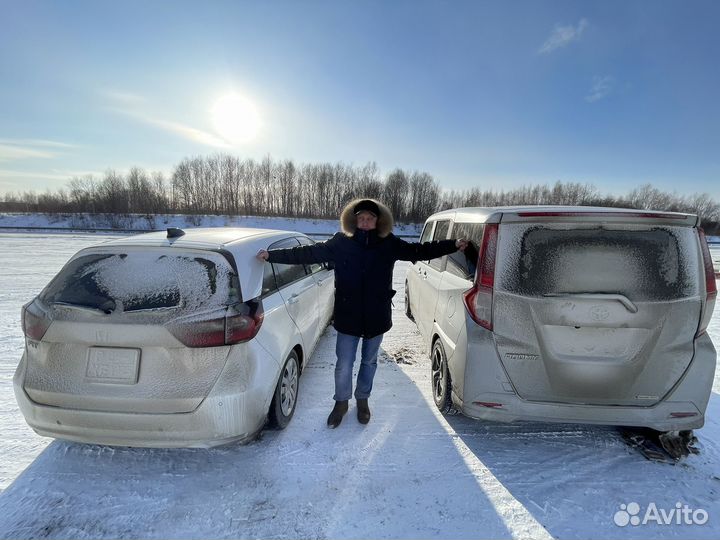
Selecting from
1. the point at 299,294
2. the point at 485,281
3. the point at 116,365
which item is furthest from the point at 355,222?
the point at 116,365

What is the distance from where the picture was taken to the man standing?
268 centimetres

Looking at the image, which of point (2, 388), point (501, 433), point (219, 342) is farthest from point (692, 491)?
point (2, 388)

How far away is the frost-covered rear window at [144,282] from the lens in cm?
210

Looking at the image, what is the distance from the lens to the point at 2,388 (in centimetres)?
326

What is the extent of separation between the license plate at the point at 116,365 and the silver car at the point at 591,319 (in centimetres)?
228

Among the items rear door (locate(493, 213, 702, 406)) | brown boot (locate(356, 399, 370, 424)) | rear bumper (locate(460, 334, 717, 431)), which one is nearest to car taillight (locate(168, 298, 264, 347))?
brown boot (locate(356, 399, 370, 424))

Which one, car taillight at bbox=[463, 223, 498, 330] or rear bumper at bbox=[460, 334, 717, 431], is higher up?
car taillight at bbox=[463, 223, 498, 330]

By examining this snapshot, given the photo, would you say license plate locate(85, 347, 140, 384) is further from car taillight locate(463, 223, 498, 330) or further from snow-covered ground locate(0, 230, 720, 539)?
car taillight locate(463, 223, 498, 330)

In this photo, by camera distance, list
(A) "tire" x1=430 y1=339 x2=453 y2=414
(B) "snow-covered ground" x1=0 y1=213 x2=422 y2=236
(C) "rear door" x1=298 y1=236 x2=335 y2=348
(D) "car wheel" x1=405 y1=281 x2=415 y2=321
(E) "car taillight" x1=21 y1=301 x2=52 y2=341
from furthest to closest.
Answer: (B) "snow-covered ground" x1=0 y1=213 x2=422 y2=236, (D) "car wheel" x1=405 y1=281 x2=415 y2=321, (C) "rear door" x1=298 y1=236 x2=335 y2=348, (A) "tire" x1=430 y1=339 x2=453 y2=414, (E) "car taillight" x1=21 y1=301 x2=52 y2=341

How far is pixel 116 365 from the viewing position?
2035mm

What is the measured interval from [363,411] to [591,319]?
2.01 m

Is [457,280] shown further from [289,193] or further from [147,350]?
[289,193]

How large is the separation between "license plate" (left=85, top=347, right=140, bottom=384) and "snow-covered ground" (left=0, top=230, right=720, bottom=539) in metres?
0.83

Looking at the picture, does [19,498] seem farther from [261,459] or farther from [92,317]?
[261,459]
